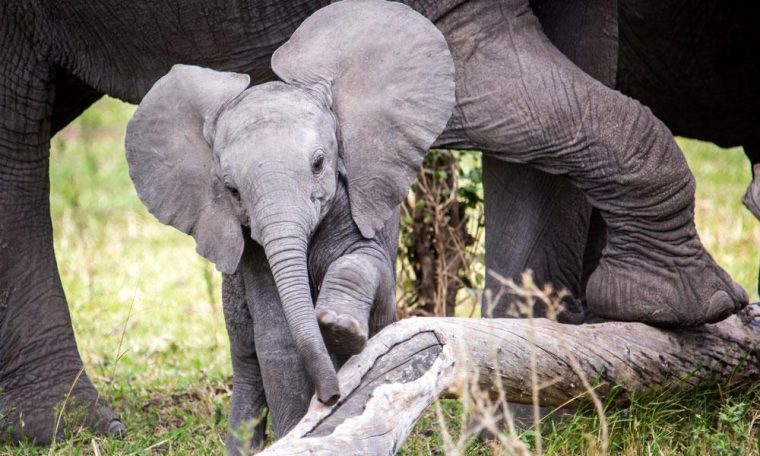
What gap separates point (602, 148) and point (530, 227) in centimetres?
58

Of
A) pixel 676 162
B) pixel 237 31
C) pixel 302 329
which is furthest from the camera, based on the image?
pixel 237 31

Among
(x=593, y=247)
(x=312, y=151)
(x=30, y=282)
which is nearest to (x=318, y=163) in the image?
(x=312, y=151)

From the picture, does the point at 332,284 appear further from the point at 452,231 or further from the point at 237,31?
the point at 452,231

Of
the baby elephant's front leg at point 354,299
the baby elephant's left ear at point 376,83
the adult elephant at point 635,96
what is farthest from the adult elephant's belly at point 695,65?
the baby elephant's front leg at point 354,299

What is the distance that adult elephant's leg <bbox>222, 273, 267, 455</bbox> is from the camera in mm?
3711

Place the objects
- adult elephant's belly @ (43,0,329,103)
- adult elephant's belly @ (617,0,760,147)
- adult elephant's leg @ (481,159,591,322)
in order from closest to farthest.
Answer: adult elephant's belly @ (43,0,329,103) < adult elephant's leg @ (481,159,591,322) < adult elephant's belly @ (617,0,760,147)

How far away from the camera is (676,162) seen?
3758mm

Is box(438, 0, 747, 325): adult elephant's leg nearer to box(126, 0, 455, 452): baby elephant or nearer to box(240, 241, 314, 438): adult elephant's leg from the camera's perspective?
box(126, 0, 455, 452): baby elephant

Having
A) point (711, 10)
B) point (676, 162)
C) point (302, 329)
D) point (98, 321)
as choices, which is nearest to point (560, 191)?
point (676, 162)

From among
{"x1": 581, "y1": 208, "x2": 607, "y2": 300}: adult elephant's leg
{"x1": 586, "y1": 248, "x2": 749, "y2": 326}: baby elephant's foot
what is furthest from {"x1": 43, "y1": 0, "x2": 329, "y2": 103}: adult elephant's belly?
{"x1": 581, "y1": 208, "x2": 607, "y2": 300}: adult elephant's leg

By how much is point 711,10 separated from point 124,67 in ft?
6.51

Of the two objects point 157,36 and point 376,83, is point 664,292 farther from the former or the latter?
point 157,36

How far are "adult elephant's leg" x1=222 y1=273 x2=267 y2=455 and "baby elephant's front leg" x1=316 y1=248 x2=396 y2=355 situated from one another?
0.45 m

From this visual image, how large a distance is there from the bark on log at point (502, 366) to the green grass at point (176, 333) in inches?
3.6
